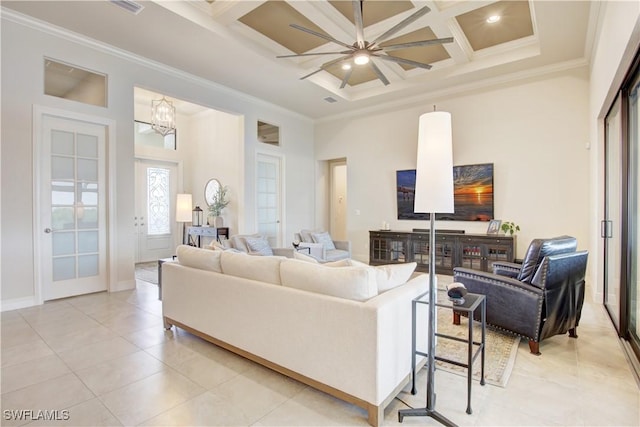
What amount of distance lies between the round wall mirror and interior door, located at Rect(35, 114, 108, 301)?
113 inches

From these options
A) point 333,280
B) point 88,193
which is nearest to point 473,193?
point 333,280

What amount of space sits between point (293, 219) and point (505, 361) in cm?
554

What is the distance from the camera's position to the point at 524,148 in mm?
5285

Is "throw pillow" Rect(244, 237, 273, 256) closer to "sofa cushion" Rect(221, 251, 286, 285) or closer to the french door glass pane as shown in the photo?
"sofa cushion" Rect(221, 251, 286, 285)

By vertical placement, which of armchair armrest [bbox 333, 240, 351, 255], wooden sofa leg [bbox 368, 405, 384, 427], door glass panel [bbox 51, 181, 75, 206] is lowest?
wooden sofa leg [bbox 368, 405, 384, 427]

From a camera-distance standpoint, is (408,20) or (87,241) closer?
(408,20)

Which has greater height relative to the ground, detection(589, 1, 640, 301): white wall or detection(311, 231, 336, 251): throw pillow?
detection(589, 1, 640, 301): white wall

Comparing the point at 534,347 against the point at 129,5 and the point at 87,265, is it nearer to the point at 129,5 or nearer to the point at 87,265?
the point at 129,5

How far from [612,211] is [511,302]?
1.98m

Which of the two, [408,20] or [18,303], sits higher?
[408,20]

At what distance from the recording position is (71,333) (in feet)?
10.1

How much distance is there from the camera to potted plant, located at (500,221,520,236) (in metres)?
5.26

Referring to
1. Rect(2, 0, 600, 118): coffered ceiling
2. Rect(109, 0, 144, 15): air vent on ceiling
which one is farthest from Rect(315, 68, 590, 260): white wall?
Rect(109, 0, 144, 15): air vent on ceiling

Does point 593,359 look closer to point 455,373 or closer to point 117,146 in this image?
point 455,373
